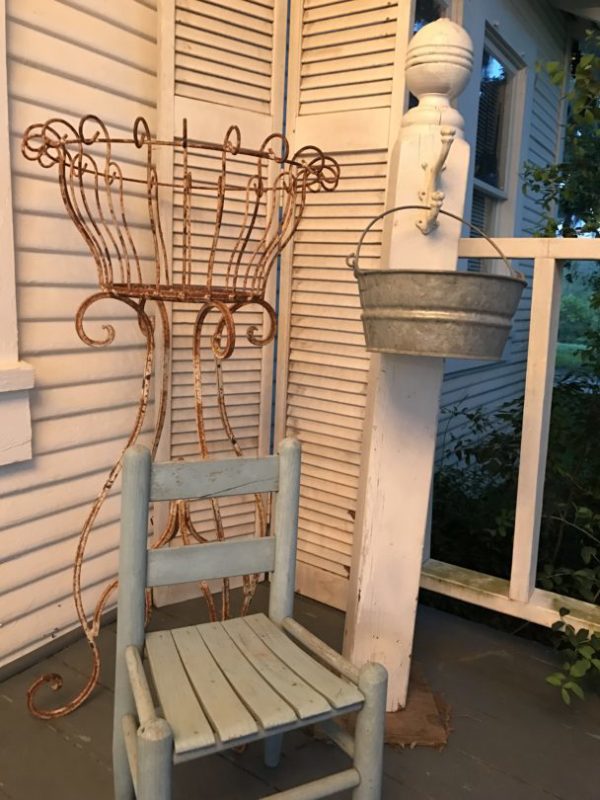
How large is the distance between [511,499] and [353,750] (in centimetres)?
193

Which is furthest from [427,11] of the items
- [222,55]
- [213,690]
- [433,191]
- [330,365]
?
[213,690]

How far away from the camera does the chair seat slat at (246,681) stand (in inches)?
48.1

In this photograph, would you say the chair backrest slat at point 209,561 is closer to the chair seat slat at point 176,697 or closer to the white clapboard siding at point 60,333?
the chair seat slat at point 176,697

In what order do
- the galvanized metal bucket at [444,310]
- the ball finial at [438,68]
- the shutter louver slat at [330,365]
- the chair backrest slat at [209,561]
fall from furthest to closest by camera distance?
the shutter louver slat at [330,365] < the ball finial at [438,68] < the chair backrest slat at [209,561] < the galvanized metal bucket at [444,310]

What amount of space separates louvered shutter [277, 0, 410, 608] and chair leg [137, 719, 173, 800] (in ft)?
4.96

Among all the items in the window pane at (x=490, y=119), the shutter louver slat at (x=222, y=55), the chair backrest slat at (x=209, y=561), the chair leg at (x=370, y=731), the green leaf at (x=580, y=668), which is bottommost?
the green leaf at (x=580, y=668)

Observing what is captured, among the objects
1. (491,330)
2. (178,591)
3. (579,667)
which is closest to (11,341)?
(178,591)

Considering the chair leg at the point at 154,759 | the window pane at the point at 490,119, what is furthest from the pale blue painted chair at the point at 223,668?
the window pane at the point at 490,119

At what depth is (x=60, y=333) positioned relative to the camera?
6.88 ft

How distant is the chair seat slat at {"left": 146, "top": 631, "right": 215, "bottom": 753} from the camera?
1.15 metres

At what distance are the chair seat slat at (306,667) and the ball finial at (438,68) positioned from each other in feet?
4.27

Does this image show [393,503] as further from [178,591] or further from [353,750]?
[178,591]

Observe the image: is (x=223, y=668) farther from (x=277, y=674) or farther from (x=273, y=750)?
(x=273, y=750)

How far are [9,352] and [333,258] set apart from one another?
117 cm
